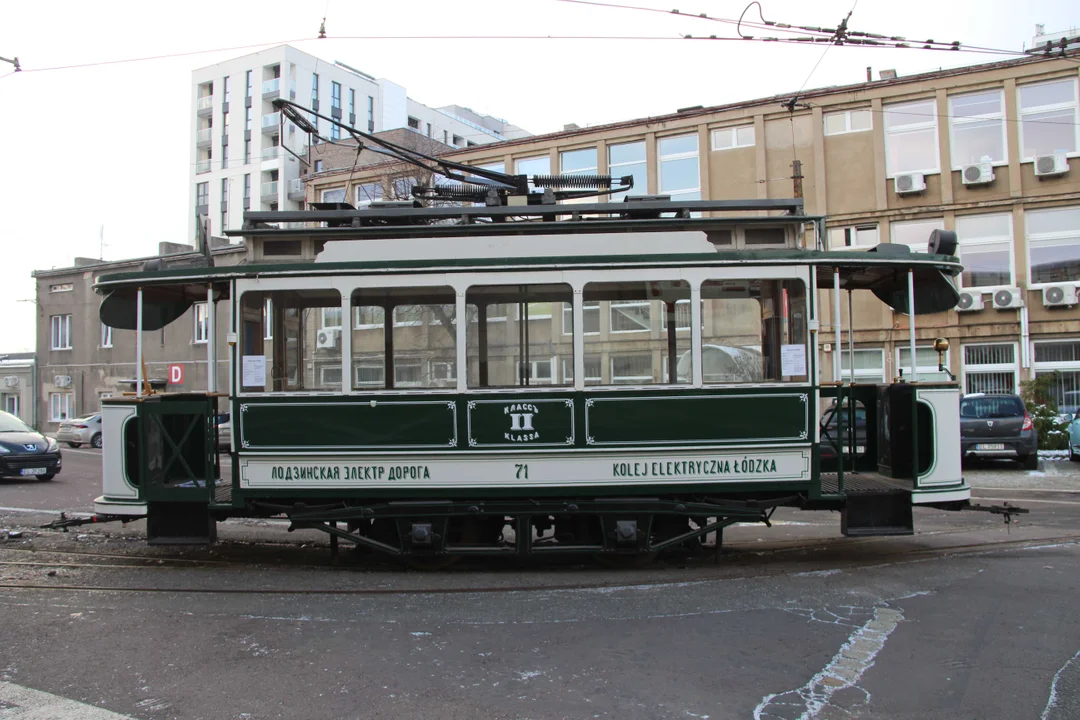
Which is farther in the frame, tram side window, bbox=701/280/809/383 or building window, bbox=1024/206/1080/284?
building window, bbox=1024/206/1080/284

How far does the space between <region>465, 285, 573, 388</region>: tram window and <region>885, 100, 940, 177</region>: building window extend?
19819 mm

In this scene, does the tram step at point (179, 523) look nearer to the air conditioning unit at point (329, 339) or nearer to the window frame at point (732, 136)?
the air conditioning unit at point (329, 339)

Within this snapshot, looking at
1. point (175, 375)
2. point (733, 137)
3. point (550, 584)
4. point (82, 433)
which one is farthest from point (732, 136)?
point (82, 433)

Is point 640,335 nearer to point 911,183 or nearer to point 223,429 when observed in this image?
point 223,429

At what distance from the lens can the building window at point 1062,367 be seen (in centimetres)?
2155

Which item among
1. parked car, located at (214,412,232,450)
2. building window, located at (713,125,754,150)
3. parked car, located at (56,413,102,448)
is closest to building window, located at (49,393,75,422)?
parked car, located at (56,413,102,448)

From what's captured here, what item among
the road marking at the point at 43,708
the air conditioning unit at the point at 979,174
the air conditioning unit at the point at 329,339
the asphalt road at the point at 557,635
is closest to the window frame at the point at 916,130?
the air conditioning unit at the point at 979,174

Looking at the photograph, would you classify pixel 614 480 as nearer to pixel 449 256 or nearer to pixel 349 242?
pixel 449 256

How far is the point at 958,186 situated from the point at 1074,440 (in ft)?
30.6

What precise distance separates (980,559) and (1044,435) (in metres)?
13.5

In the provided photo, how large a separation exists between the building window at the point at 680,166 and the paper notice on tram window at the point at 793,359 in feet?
65.3

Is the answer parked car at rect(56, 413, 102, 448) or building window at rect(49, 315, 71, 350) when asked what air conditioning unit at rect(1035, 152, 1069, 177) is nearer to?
parked car at rect(56, 413, 102, 448)

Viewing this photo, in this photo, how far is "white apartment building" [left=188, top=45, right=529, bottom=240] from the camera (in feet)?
174

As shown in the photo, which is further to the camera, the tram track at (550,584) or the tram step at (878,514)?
the tram step at (878,514)
